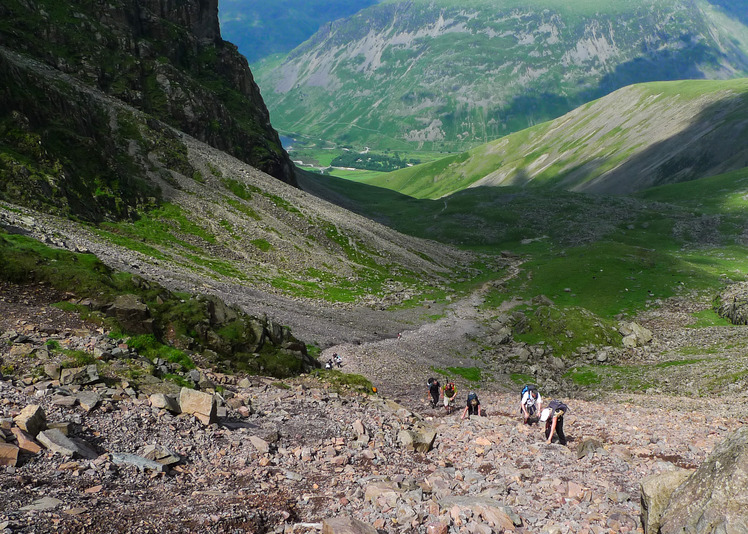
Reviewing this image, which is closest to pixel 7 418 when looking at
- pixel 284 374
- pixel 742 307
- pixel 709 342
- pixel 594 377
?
pixel 284 374

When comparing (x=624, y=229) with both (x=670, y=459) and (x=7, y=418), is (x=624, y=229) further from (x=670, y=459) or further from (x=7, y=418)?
(x=7, y=418)

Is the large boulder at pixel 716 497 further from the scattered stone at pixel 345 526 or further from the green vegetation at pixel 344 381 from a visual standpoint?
the green vegetation at pixel 344 381

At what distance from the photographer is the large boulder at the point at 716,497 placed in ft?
36.0

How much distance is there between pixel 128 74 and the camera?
11994cm

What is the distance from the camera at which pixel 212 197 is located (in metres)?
94.7

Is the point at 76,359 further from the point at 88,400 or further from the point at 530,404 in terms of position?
the point at 530,404

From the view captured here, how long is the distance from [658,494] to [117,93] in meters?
134

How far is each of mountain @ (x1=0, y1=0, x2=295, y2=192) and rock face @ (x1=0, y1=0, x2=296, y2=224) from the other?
0.25 m

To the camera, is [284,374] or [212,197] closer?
[284,374]

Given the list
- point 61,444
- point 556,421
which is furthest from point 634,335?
point 61,444

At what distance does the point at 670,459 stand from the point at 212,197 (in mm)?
90327

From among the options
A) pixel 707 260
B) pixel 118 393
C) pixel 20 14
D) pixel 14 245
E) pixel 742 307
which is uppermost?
pixel 20 14

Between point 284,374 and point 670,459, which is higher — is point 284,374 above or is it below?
below

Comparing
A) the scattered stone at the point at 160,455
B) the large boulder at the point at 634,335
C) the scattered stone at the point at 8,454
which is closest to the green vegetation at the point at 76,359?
the scattered stone at the point at 160,455
